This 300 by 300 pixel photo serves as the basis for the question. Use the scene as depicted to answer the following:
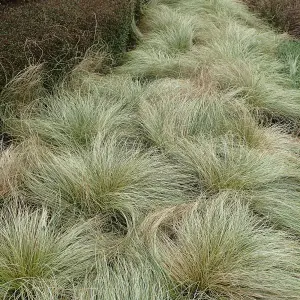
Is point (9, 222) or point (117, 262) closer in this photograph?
point (117, 262)

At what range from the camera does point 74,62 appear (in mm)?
4215

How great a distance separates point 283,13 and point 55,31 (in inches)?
164

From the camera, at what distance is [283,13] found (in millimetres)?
6770

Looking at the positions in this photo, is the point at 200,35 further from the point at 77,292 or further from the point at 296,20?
the point at 77,292

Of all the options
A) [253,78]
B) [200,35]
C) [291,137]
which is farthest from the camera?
[200,35]

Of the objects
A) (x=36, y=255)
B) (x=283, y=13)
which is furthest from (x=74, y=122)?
(x=283, y=13)

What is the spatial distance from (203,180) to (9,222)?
1268mm

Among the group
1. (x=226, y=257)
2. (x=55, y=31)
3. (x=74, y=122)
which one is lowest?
(x=74, y=122)

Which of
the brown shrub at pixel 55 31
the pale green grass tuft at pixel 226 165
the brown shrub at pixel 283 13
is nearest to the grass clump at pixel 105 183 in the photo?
the pale green grass tuft at pixel 226 165

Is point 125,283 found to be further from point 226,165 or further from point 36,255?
point 226,165

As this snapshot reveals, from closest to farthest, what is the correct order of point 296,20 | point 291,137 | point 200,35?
point 291,137 → point 200,35 → point 296,20

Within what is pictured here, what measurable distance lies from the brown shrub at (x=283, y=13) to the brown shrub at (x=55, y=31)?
110 inches

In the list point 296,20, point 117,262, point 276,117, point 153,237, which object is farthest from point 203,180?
point 296,20

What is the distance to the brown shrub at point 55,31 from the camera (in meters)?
3.57
